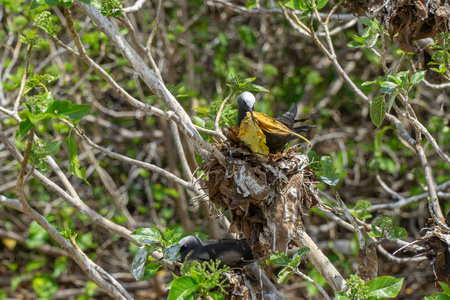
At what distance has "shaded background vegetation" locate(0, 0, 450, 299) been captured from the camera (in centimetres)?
631

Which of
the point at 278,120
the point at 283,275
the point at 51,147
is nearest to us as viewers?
the point at 51,147

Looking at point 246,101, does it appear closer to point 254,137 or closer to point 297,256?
point 254,137

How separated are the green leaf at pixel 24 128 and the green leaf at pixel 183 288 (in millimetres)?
894

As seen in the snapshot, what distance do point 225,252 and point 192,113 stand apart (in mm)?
3183

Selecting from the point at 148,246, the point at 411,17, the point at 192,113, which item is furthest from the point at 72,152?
the point at 192,113

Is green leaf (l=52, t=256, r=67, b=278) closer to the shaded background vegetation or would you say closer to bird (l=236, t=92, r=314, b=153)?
the shaded background vegetation

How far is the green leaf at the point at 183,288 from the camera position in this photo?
2.08 meters

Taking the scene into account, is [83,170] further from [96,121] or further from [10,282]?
[10,282]

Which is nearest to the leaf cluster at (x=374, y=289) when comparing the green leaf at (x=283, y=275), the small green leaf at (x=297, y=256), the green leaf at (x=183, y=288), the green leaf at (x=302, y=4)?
the small green leaf at (x=297, y=256)

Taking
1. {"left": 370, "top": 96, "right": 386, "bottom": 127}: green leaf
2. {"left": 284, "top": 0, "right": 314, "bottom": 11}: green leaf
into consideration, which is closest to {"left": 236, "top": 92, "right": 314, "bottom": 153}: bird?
{"left": 370, "top": 96, "right": 386, "bottom": 127}: green leaf

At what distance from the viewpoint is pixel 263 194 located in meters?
2.59

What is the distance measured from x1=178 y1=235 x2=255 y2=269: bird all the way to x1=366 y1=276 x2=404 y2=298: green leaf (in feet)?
2.73

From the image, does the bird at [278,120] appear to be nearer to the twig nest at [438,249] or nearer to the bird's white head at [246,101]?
the bird's white head at [246,101]

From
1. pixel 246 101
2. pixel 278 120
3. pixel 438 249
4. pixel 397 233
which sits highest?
pixel 246 101
